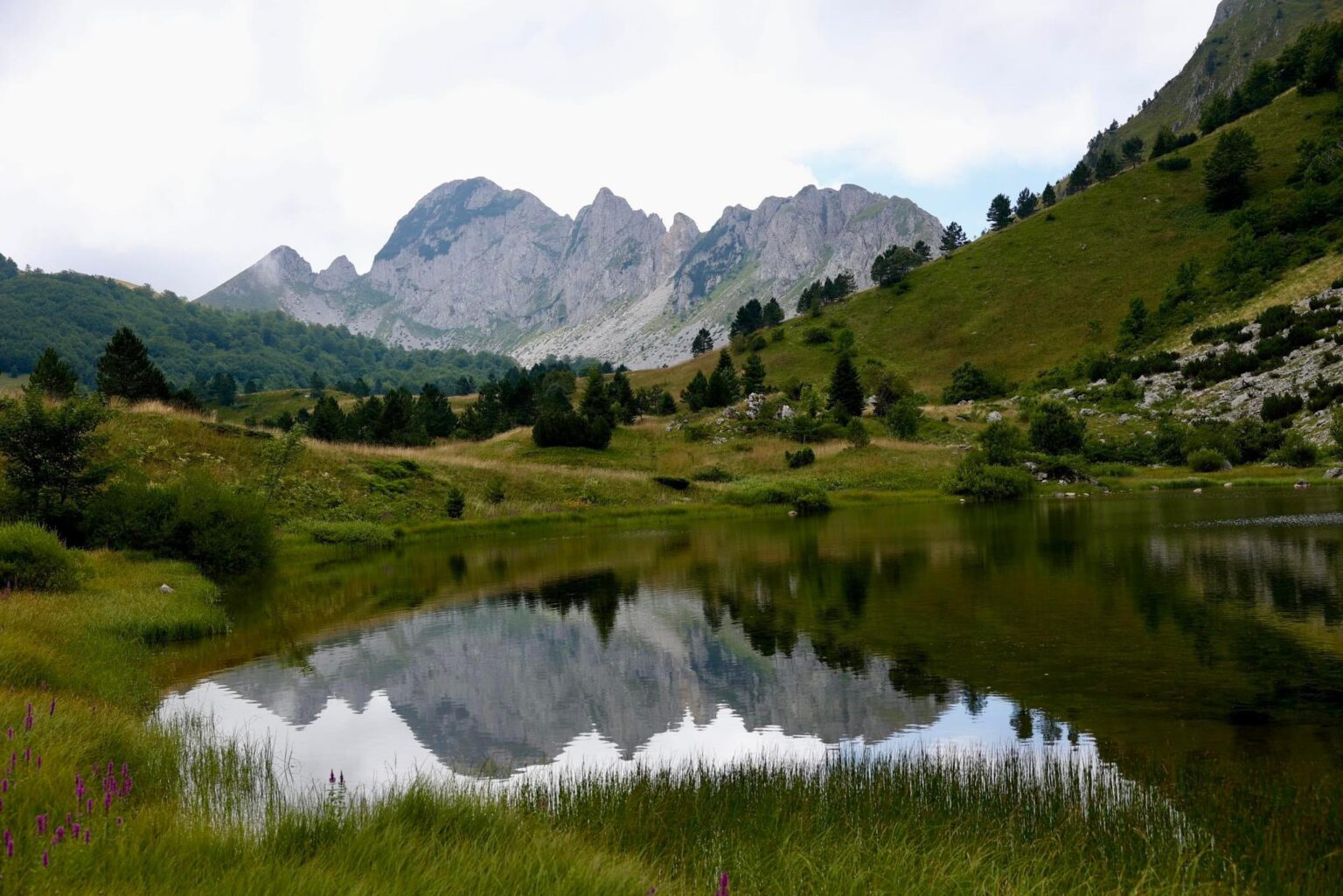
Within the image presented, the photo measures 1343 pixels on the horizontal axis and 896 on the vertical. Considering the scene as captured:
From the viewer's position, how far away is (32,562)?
61.7 feet

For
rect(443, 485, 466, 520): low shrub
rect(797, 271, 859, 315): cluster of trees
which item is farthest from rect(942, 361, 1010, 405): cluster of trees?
rect(443, 485, 466, 520): low shrub

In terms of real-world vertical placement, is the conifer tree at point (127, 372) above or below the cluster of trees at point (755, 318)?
Result: below

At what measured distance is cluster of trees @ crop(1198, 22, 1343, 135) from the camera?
126312 mm

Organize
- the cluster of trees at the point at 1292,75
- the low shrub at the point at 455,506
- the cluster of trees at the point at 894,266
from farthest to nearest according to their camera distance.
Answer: the cluster of trees at the point at 894,266 → the cluster of trees at the point at 1292,75 → the low shrub at the point at 455,506

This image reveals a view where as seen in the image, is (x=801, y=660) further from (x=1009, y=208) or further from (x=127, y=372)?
(x=1009, y=208)

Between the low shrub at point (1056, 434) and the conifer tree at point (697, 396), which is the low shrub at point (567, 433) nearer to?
the conifer tree at point (697, 396)

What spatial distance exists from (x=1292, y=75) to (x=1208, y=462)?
130944 mm

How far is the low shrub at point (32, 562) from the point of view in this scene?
18.4 meters

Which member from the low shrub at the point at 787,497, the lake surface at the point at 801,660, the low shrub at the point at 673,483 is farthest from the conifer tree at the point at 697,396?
the lake surface at the point at 801,660

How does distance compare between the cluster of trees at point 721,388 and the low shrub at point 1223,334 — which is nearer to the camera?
the low shrub at point 1223,334

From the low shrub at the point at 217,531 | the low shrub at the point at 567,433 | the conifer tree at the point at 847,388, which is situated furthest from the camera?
the conifer tree at the point at 847,388

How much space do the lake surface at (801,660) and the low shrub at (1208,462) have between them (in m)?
33.4

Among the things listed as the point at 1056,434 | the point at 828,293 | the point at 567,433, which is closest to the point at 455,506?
the point at 567,433

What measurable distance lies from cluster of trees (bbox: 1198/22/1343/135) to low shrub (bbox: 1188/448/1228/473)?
113655mm
